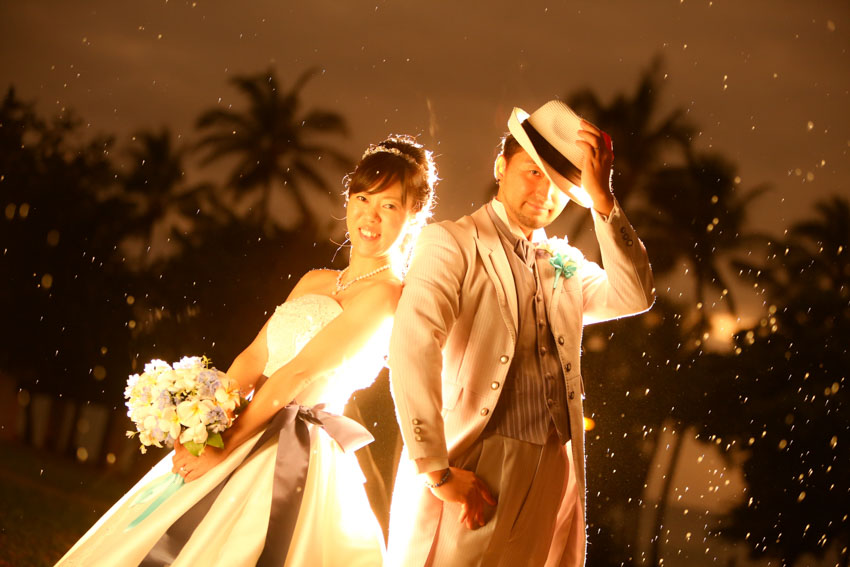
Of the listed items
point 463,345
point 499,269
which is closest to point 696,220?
point 499,269

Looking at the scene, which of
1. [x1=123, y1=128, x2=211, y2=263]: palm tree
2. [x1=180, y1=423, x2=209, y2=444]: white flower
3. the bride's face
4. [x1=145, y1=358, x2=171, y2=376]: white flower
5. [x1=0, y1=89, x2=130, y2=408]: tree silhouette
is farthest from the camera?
[x1=0, y1=89, x2=130, y2=408]: tree silhouette

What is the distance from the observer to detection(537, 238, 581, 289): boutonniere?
3059mm

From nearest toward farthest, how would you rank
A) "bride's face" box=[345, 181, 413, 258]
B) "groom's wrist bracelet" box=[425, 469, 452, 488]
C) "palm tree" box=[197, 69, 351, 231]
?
"groom's wrist bracelet" box=[425, 469, 452, 488] < "bride's face" box=[345, 181, 413, 258] < "palm tree" box=[197, 69, 351, 231]

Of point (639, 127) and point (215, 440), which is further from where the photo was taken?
point (639, 127)

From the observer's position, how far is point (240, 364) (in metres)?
3.37

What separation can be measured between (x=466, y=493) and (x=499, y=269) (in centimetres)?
73

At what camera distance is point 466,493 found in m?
2.74

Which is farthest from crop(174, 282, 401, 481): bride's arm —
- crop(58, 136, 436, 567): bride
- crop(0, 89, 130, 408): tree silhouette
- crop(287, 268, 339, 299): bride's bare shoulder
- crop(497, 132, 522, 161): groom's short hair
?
crop(0, 89, 130, 408): tree silhouette

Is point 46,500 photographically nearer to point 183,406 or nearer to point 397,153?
point 183,406

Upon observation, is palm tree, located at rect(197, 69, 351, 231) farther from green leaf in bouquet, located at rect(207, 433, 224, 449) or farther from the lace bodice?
green leaf in bouquet, located at rect(207, 433, 224, 449)

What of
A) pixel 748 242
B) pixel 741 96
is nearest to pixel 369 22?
pixel 741 96

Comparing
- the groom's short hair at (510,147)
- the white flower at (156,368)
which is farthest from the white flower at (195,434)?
the groom's short hair at (510,147)

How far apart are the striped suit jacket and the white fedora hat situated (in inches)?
7.5

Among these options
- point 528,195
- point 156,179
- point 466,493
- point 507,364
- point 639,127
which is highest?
point 156,179
